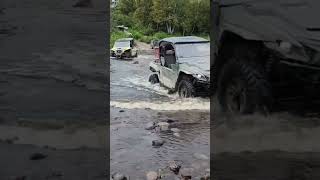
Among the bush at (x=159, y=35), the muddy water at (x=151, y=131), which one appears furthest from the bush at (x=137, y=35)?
the muddy water at (x=151, y=131)

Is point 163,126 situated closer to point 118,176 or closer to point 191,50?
point 191,50

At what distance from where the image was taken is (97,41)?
375 centimetres

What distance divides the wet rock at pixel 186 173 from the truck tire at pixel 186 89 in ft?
12.2

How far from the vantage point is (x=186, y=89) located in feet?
30.0

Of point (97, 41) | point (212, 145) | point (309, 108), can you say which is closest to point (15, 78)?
point (97, 41)

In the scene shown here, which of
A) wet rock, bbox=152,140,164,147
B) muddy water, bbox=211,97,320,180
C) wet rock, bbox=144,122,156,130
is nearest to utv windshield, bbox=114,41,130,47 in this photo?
wet rock, bbox=144,122,156,130

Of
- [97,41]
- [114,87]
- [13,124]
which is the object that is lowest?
[114,87]

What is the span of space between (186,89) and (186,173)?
407 cm

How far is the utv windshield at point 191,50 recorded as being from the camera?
9.23m

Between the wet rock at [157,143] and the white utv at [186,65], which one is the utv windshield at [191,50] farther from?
the wet rock at [157,143]

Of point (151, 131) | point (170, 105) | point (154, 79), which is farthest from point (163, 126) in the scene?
point (154, 79)

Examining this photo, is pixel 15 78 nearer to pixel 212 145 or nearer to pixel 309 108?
pixel 212 145

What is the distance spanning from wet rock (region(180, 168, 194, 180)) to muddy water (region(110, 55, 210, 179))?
2.8 inches

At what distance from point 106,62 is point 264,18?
4.08ft
